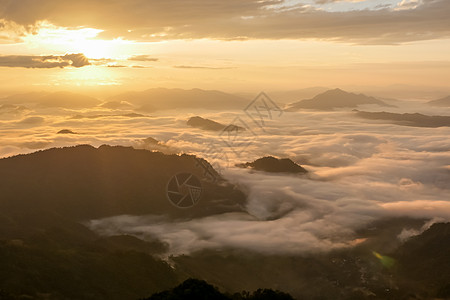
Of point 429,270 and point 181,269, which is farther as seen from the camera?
point 429,270

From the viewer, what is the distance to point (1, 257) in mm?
135875

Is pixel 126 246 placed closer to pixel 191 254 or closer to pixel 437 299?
pixel 191 254

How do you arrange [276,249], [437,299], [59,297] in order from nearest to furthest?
[59,297], [437,299], [276,249]

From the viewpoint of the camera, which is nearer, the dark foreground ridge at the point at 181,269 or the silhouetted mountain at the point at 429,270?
the dark foreground ridge at the point at 181,269

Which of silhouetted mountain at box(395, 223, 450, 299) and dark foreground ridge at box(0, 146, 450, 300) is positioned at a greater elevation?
dark foreground ridge at box(0, 146, 450, 300)

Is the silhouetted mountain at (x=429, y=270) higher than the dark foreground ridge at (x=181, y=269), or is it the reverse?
the dark foreground ridge at (x=181, y=269)

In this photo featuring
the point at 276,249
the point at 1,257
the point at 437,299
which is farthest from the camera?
the point at 276,249

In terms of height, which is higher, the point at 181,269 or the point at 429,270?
the point at 181,269

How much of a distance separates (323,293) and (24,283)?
109829 mm

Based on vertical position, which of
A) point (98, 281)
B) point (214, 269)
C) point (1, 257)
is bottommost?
point (214, 269)

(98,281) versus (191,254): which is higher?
(98,281)

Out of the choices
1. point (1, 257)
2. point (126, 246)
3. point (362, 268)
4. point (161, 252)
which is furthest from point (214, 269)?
point (1, 257)

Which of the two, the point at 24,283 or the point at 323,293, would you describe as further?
the point at 323,293

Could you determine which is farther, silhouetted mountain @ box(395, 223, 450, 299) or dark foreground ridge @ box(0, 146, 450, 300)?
silhouetted mountain @ box(395, 223, 450, 299)
